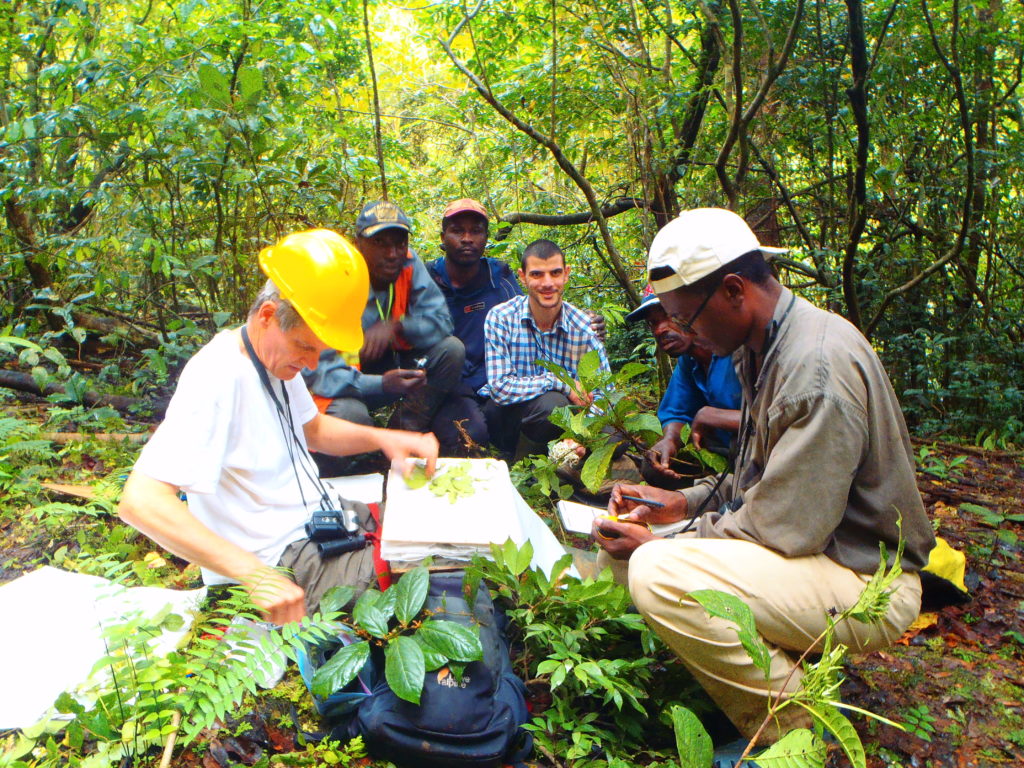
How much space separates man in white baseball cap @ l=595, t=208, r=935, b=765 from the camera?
2244 millimetres

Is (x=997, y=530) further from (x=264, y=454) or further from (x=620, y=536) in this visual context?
(x=264, y=454)

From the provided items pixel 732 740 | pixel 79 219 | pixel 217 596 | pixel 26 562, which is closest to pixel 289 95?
pixel 79 219

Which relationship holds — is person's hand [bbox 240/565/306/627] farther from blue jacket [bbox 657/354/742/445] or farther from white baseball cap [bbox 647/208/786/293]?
blue jacket [bbox 657/354/742/445]

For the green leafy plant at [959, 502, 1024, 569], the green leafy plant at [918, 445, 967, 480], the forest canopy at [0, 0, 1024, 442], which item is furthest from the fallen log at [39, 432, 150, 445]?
the green leafy plant at [918, 445, 967, 480]

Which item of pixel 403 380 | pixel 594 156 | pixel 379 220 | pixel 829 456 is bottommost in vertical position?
pixel 403 380

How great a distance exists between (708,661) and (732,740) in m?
0.41

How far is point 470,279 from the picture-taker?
215 inches

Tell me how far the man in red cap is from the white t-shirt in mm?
2381

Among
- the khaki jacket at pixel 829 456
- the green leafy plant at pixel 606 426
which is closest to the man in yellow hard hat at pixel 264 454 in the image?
the green leafy plant at pixel 606 426

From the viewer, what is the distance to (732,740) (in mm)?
2520

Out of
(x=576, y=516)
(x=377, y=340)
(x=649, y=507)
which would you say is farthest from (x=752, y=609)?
(x=377, y=340)

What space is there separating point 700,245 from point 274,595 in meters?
1.71

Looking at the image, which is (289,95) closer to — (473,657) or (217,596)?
(217,596)

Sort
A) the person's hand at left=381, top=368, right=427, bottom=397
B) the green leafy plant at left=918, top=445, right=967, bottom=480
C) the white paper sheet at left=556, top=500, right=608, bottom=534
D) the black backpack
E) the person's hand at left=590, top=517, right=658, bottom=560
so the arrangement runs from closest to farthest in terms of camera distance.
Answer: the black backpack < the person's hand at left=590, top=517, right=658, bottom=560 < the white paper sheet at left=556, top=500, right=608, bottom=534 < the person's hand at left=381, top=368, right=427, bottom=397 < the green leafy plant at left=918, top=445, right=967, bottom=480
